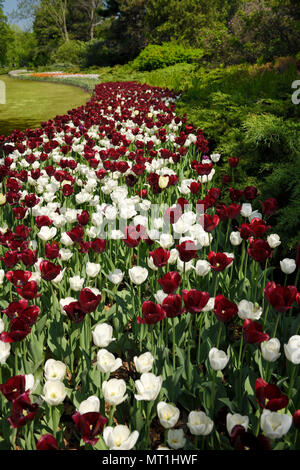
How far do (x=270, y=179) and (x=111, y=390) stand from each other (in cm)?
255

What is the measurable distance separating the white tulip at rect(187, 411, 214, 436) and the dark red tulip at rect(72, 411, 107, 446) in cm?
35

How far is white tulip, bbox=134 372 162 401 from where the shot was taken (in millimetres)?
1471

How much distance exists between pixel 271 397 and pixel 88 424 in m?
0.68

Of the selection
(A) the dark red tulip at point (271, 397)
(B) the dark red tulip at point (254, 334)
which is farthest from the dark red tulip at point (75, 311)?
(A) the dark red tulip at point (271, 397)

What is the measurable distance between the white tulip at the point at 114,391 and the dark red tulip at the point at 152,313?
0.31 metres

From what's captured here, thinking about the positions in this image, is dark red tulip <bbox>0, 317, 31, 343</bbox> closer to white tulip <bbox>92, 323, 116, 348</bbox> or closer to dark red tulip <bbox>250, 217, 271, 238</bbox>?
white tulip <bbox>92, 323, 116, 348</bbox>

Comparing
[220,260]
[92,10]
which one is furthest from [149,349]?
[92,10]

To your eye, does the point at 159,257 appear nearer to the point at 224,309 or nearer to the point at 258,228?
the point at 224,309

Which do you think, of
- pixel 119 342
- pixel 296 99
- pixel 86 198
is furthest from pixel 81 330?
pixel 296 99

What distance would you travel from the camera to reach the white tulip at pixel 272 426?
1.24 meters

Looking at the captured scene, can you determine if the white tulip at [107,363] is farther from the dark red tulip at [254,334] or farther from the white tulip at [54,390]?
the dark red tulip at [254,334]

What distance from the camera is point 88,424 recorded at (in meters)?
1.30
